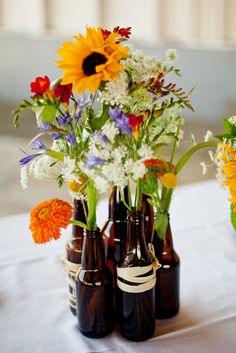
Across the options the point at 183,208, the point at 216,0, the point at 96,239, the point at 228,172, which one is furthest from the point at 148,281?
the point at 216,0

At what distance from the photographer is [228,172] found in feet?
3.17

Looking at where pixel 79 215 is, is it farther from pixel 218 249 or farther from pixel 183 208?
pixel 183 208

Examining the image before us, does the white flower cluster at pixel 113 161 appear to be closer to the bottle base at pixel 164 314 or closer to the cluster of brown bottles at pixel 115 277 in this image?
the cluster of brown bottles at pixel 115 277

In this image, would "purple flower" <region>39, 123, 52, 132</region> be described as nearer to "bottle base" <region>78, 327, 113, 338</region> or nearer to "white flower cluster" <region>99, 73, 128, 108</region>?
"white flower cluster" <region>99, 73, 128, 108</region>

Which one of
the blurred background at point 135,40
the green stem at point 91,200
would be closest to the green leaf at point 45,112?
the green stem at point 91,200

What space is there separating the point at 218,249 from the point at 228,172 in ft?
1.24

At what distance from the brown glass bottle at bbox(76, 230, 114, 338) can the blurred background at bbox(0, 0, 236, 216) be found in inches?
115

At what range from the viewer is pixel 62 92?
87 centimetres

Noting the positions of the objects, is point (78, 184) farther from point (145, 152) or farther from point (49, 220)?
point (145, 152)

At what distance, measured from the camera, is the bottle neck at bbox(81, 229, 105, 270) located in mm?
929

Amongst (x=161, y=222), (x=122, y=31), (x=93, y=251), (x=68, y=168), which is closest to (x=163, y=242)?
(x=161, y=222)

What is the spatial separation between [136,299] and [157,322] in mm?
117

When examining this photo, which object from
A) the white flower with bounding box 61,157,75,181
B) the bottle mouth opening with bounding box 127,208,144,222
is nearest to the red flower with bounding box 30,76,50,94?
the white flower with bounding box 61,157,75,181

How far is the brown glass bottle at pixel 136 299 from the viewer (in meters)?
0.91
